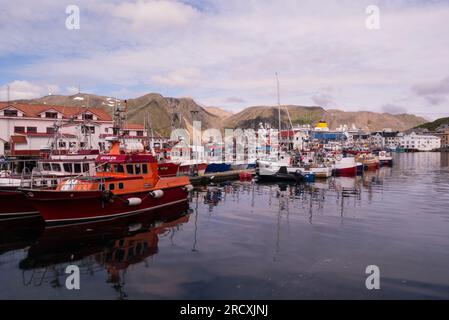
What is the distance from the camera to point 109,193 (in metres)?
23.9

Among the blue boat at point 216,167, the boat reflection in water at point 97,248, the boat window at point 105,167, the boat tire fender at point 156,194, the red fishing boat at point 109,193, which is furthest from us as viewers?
the blue boat at point 216,167

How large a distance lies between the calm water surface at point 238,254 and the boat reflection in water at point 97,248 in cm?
5

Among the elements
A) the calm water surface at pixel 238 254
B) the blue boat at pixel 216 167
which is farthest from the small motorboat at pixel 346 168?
the calm water surface at pixel 238 254

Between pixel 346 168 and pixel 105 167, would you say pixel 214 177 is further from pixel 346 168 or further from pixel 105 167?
pixel 105 167

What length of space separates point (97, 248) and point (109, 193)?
216 inches

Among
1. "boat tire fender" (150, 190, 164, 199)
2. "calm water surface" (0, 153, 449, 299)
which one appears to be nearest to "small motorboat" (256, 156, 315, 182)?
"calm water surface" (0, 153, 449, 299)

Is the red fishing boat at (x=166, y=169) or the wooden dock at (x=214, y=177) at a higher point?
the red fishing boat at (x=166, y=169)

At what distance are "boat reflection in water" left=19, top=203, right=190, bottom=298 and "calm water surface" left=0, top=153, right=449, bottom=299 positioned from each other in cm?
5

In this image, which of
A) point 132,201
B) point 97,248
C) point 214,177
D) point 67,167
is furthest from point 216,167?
point 97,248

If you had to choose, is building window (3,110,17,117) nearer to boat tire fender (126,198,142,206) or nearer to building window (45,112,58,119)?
building window (45,112,58,119)

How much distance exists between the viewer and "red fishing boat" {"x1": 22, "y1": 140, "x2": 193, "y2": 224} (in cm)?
2230

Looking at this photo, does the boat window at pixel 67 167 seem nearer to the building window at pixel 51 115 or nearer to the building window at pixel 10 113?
the building window at pixel 10 113

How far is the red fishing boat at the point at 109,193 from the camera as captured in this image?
22.3m
